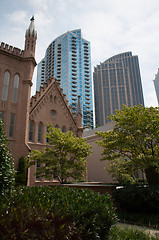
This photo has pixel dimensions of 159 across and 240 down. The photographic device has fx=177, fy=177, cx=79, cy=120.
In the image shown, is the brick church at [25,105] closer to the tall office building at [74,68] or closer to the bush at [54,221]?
the bush at [54,221]

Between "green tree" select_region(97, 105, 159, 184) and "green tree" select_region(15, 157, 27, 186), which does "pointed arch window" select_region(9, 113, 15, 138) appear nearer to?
"green tree" select_region(15, 157, 27, 186)

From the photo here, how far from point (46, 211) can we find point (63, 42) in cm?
12561

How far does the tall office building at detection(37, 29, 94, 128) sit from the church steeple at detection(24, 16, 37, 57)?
7122 centimetres

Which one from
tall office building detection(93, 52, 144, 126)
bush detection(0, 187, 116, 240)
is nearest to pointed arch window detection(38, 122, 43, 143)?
bush detection(0, 187, 116, 240)

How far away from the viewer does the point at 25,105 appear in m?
25.4

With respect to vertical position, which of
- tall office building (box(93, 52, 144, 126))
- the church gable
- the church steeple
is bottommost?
the church gable

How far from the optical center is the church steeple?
28.0m

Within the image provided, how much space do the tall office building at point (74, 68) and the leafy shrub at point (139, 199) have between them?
90.8m

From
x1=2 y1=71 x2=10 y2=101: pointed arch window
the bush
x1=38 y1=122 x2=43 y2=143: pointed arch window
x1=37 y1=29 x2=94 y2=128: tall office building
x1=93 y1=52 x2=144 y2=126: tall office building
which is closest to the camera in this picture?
the bush

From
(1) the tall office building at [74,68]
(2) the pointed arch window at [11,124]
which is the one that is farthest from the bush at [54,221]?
(1) the tall office building at [74,68]

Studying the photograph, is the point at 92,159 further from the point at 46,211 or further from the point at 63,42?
the point at 63,42

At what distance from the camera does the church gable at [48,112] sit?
28.0 metres

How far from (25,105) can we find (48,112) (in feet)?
17.8

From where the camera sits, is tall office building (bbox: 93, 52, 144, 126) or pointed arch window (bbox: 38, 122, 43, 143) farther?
tall office building (bbox: 93, 52, 144, 126)
